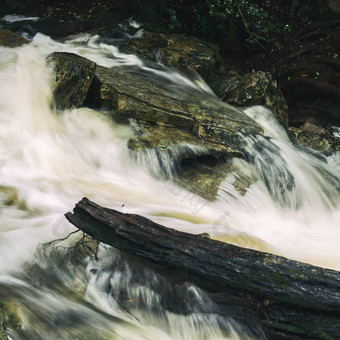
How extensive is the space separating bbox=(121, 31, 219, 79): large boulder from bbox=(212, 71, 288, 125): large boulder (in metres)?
0.46

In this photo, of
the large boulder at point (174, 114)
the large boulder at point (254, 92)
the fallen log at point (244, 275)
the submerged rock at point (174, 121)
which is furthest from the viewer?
the large boulder at point (254, 92)

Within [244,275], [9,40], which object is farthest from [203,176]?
[9,40]

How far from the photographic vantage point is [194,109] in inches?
255

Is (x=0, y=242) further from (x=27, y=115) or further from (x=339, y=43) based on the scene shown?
(x=339, y=43)

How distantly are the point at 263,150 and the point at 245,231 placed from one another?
5.47 feet

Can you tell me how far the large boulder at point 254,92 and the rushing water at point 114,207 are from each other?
1.02ft

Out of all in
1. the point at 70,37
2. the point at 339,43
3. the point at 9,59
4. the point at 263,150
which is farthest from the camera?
the point at 339,43

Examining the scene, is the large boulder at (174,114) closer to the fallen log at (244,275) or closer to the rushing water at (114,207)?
the rushing water at (114,207)

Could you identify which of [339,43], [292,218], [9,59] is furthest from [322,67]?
[9,59]

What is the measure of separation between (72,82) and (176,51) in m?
2.94

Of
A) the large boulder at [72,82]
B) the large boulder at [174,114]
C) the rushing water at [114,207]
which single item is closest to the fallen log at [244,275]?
the rushing water at [114,207]

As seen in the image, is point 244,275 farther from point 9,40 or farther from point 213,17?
point 213,17

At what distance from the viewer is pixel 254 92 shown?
7879mm

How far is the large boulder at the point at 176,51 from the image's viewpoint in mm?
8242
